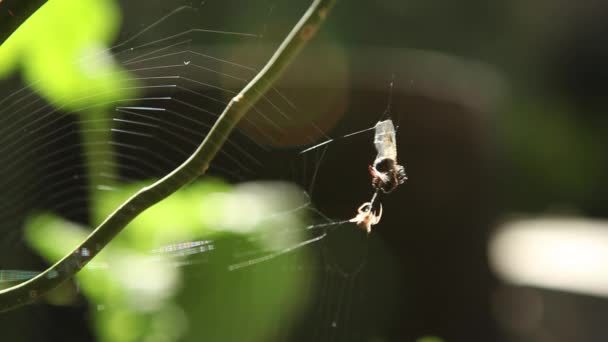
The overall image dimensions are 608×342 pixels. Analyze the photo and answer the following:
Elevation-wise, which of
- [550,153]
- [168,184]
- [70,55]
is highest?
[550,153]

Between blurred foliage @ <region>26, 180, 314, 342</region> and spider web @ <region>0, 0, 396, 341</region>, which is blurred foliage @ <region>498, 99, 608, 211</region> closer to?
spider web @ <region>0, 0, 396, 341</region>

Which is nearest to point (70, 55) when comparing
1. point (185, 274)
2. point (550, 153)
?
point (185, 274)

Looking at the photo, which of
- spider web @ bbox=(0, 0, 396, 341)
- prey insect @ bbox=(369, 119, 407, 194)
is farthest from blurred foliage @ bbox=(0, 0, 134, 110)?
prey insect @ bbox=(369, 119, 407, 194)

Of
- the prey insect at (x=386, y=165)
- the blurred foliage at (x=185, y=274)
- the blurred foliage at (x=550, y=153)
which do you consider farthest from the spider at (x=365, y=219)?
the blurred foliage at (x=550, y=153)

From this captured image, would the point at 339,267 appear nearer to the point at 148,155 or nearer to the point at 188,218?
the point at 148,155

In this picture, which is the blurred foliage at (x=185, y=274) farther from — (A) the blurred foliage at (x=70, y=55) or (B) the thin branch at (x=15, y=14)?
(B) the thin branch at (x=15, y=14)

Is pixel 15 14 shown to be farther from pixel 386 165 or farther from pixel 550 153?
pixel 550 153

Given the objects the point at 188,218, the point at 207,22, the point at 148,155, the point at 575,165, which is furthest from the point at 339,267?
the point at 575,165
